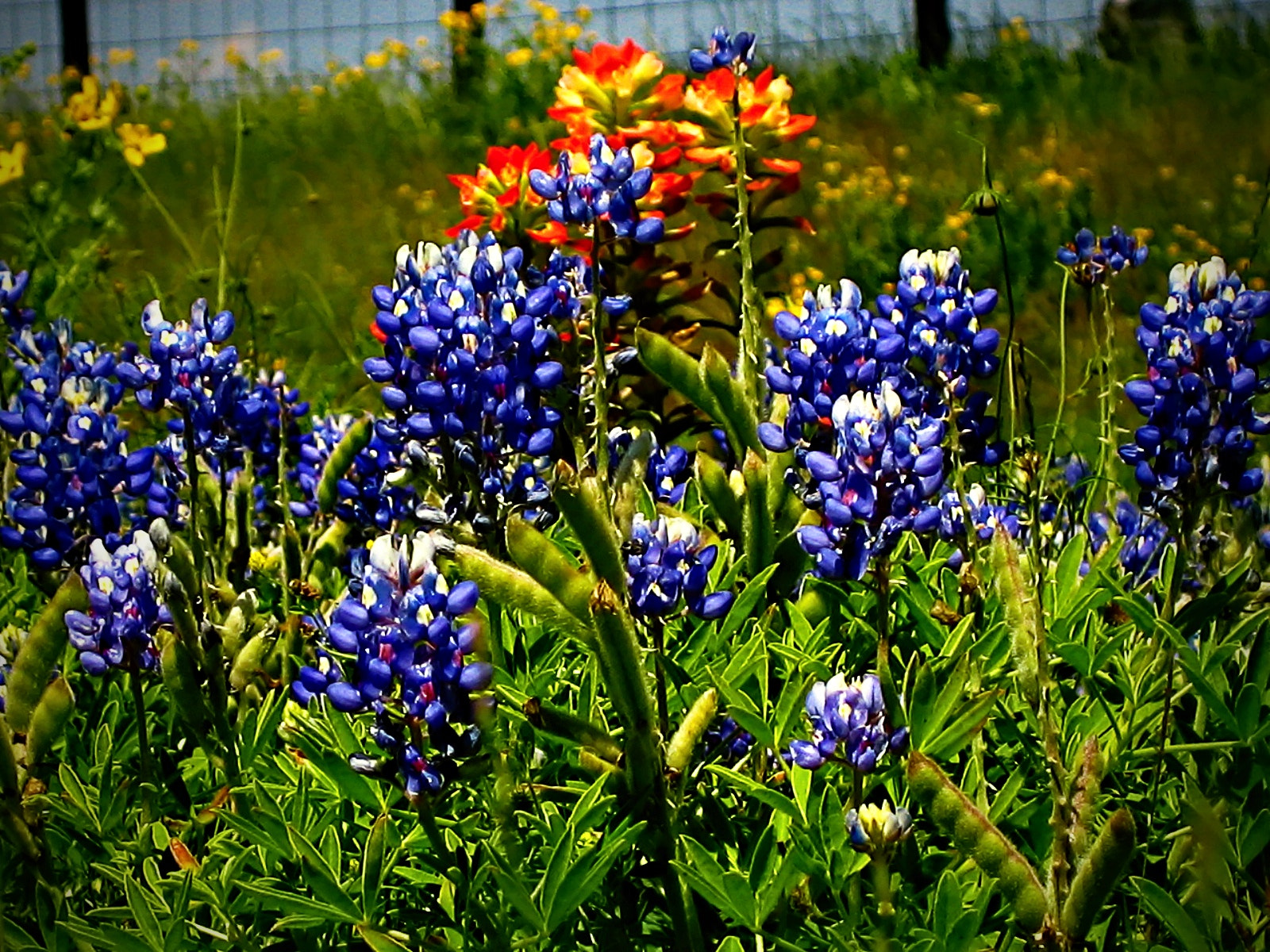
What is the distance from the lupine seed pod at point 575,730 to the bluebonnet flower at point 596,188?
25.4 inches

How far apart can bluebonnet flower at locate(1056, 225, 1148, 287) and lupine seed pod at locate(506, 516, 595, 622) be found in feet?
2.82

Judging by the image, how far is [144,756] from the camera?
145 cm

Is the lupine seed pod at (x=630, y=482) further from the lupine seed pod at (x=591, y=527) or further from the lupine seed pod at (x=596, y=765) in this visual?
the lupine seed pod at (x=596, y=765)

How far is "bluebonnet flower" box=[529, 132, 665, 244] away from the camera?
1.62 meters

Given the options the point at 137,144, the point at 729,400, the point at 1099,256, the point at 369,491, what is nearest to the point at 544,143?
the point at 137,144

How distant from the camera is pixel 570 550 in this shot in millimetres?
1896

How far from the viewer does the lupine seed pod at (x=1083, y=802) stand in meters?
1.13

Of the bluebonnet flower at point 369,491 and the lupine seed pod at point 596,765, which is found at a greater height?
the lupine seed pod at point 596,765

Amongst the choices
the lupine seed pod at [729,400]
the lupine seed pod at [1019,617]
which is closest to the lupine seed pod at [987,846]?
the lupine seed pod at [1019,617]

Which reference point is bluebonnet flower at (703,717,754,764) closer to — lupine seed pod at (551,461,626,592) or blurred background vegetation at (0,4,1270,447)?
lupine seed pod at (551,461,626,592)

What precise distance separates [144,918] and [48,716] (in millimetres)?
278

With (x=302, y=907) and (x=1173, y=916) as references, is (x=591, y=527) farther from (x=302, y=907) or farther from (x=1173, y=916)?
(x=1173, y=916)

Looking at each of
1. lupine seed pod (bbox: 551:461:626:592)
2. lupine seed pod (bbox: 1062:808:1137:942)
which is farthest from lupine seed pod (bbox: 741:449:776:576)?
lupine seed pod (bbox: 1062:808:1137:942)

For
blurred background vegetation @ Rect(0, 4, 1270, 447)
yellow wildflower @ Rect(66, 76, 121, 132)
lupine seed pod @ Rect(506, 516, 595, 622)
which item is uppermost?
yellow wildflower @ Rect(66, 76, 121, 132)
